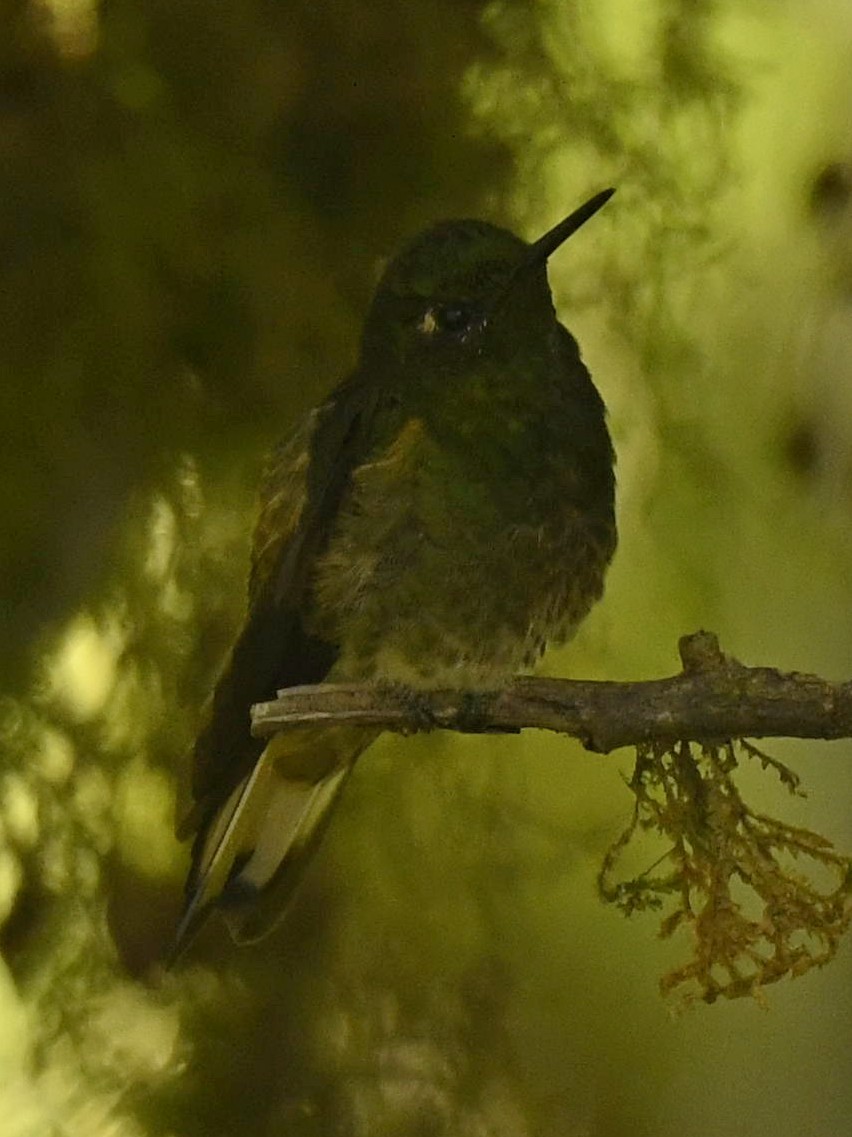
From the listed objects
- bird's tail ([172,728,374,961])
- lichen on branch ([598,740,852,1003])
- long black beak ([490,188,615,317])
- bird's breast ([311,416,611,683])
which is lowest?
lichen on branch ([598,740,852,1003])

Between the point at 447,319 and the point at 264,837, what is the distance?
547 millimetres

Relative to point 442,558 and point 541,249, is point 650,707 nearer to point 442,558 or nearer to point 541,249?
point 442,558

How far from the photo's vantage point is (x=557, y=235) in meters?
1.42

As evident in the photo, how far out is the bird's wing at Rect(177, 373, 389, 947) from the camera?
140 cm

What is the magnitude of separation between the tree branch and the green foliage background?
0.27 m

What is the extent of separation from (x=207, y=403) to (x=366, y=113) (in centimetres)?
35

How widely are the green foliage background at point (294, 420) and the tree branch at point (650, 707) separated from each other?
27cm

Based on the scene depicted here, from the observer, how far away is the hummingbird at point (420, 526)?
1.37 metres

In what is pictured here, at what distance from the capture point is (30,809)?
59.0 inches

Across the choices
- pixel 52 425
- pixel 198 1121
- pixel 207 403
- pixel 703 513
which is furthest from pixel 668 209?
pixel 198 1121

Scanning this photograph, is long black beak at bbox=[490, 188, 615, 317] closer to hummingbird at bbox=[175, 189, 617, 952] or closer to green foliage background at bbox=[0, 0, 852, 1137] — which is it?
hummingbird at bbox=[175, 189, 617, 952]

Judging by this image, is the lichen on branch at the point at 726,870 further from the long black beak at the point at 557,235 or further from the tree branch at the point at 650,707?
the long black beak at the point at 557,235

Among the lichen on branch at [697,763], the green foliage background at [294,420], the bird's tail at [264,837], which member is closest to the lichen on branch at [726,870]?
the lichen on branch at [697,763]

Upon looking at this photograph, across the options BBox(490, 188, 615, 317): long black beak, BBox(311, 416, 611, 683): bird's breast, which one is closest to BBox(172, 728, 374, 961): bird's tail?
BBox(311, 416, 611, 683): bird's breast
